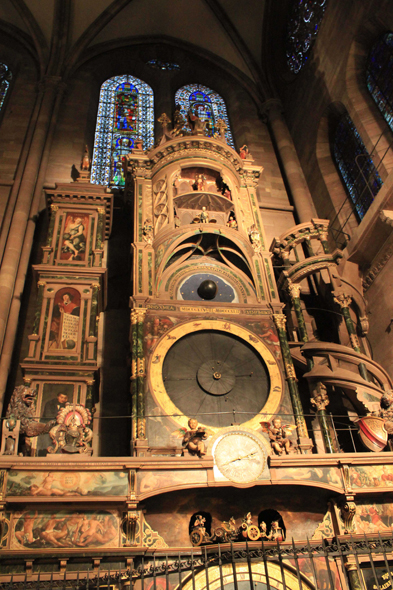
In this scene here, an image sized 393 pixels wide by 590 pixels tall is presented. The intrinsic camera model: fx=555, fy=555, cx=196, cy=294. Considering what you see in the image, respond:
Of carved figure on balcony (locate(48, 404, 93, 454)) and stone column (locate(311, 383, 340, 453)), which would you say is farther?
stone column (locate(311, 383, 340, 453))

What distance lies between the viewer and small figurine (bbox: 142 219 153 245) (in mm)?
→ 12516

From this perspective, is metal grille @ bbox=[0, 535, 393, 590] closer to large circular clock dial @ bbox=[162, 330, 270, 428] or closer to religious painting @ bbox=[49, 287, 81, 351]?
large circular clock dial @ bbox=[162, 330, 270, 428]

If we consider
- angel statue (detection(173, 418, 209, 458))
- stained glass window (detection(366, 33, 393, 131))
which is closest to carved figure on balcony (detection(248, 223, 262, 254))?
angel statue (detection(173, 418, 209, 458))

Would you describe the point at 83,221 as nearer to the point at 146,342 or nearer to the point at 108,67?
the point at 146,342

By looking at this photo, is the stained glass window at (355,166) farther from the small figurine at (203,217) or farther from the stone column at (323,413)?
the stone column at (323,413)

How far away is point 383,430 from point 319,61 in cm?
1347

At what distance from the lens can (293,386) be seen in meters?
10.7

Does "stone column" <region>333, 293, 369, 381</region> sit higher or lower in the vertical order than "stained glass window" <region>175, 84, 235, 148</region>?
lower

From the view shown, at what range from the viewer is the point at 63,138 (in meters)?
18.4

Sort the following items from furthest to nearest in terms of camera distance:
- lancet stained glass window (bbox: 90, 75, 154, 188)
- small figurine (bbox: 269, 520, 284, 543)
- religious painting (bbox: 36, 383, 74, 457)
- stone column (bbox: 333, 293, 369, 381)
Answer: lancet stained glass window (bbox: 90, 75, 154, 188), stone column (bbox: 333, 293, 369, 381), religious painting (bbox: 36, 383, 74, 457), small figurine (bbox: 269, 520, 284, 543)

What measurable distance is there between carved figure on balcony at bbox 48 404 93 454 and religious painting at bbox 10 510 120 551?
3.41ft

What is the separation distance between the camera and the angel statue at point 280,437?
9.31 m

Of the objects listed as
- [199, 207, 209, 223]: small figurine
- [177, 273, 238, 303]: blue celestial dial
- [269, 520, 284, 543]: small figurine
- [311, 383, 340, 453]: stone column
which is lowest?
[269, 520, 284, 543]: small figurine

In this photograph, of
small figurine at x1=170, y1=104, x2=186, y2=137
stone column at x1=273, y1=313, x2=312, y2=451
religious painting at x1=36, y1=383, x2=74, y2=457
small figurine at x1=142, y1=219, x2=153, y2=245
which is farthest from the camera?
small figurine at x1=170, y1=104, x2=186, y2=137
